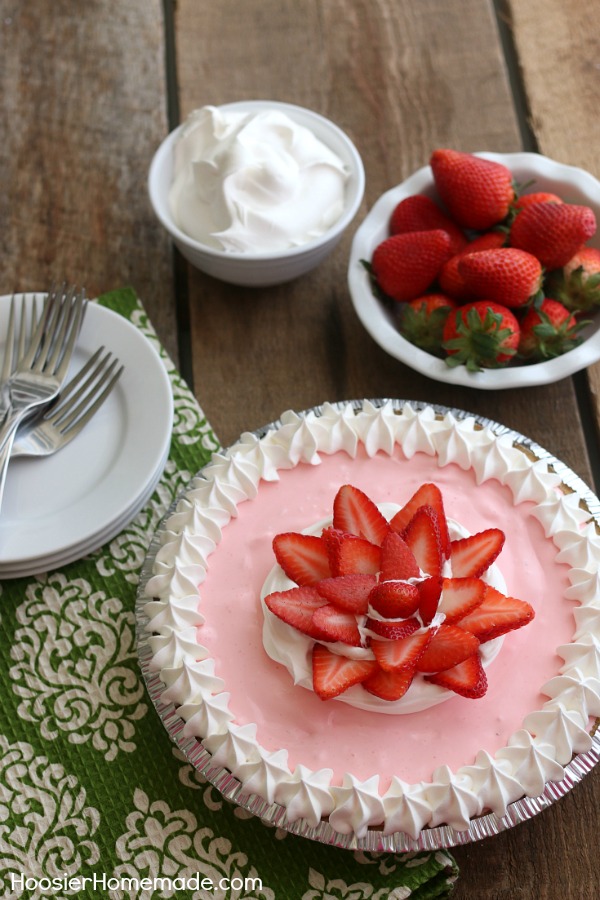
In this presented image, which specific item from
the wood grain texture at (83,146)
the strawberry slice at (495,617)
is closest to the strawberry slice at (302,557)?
the strawberry slice at (495,617)

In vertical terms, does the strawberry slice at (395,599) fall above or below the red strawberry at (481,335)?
below

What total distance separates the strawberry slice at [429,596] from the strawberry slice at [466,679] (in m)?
0.08

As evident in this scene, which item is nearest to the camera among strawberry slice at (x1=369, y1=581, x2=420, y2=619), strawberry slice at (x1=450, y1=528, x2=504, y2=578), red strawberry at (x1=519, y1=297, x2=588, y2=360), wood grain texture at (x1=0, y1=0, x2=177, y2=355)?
strawberry slice at (x1=369, y1=581, x2=420, y2=619)

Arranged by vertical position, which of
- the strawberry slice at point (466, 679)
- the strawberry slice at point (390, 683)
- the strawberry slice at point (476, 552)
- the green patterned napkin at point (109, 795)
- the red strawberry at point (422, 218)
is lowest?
the green patterned napkin at point (109, 795)

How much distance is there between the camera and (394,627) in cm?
127

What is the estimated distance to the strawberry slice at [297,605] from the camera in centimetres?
133

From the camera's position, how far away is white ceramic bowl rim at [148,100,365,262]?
181 cm

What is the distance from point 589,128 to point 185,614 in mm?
1546

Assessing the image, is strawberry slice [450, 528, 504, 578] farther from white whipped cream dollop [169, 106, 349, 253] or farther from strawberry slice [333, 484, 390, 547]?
white whipped cream dollop [169, 106, 349, 253]

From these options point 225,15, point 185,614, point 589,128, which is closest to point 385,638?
point 185,614

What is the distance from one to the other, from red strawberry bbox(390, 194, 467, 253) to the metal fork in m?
0.66

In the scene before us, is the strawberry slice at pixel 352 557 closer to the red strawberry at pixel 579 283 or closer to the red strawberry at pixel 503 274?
the red strawberry at pixel 503 274

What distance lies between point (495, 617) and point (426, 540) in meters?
0.15

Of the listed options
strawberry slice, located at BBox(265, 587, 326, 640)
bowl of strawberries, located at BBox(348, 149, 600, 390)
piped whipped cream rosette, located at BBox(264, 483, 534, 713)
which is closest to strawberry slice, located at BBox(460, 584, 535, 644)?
piped whipped cream rosette, located at BBox(264, 483, 534, 713)
